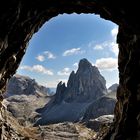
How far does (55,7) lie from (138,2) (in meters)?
15.7

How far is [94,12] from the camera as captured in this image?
4644 centimetres

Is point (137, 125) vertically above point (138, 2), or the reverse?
point (138, 2)

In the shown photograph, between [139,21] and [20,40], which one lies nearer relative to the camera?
[139,21]

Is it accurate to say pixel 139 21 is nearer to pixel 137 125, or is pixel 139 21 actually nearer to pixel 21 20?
pixel 137 125

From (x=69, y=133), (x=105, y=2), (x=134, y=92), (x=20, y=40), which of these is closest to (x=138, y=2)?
(x=105, y=2)

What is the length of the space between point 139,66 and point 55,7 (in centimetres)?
1538

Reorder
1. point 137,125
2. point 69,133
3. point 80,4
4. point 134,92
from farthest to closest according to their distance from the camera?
point 69,133
point 80,4
point 134,92
point 137,125

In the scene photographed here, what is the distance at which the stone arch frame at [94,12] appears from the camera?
31.7 metres

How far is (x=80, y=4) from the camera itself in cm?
4316

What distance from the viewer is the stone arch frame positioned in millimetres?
31656

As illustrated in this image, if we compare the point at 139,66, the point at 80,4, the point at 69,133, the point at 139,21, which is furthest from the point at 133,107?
the point at 69,133

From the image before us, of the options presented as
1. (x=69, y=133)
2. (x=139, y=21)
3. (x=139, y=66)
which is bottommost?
(x=69, y=133)

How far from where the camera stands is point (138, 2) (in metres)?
30.5

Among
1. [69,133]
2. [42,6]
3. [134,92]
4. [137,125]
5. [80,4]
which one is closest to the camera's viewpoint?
[137,125]
